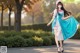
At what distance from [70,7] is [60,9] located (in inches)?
3242

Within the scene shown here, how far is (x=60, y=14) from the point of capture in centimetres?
1144

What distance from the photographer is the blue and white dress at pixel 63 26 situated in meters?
11.3

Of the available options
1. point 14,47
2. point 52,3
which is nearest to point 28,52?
point 14,47

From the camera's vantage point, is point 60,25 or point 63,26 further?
point 63,26

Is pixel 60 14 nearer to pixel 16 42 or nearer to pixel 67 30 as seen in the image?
pixel 67 30

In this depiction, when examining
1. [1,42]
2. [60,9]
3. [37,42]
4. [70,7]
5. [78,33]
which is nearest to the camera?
[60,9]

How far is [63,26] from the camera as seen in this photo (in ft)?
38.1

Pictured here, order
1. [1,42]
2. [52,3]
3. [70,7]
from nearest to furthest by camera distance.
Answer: [1,42], [52,3], [70,7]

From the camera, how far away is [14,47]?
1459 centimetres

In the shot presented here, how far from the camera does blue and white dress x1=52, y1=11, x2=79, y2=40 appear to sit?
11.3 meters

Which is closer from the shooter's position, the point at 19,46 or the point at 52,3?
the point at 19,46

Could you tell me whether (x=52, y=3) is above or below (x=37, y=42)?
above

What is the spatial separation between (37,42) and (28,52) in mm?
3446

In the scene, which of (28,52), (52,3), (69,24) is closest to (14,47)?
(28,52)
